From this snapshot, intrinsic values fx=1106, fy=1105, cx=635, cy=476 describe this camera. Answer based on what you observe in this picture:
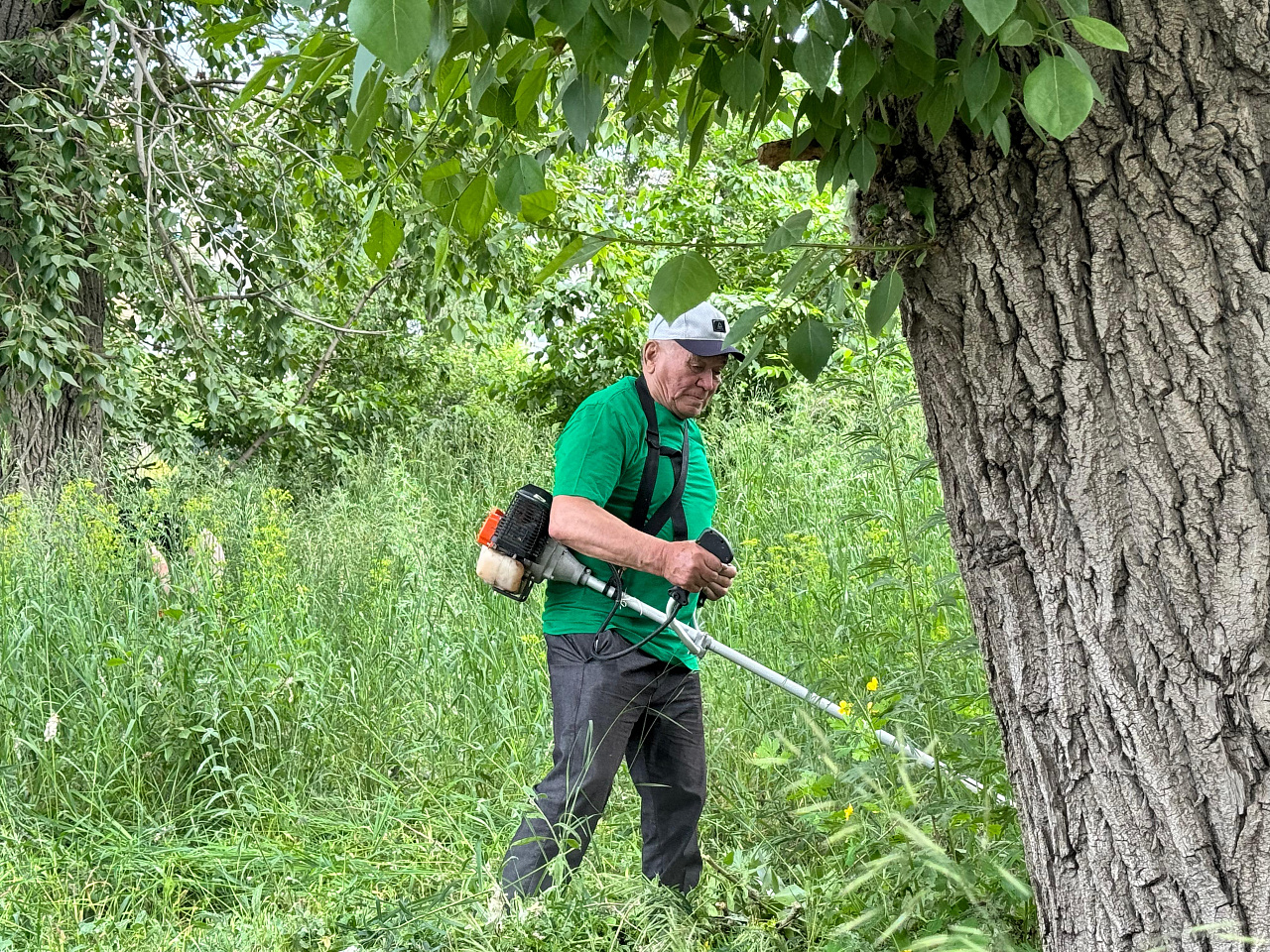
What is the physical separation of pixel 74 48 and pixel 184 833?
4.21m

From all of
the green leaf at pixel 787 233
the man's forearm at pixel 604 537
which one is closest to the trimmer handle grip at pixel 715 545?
the man's forearm at pixel 604 537

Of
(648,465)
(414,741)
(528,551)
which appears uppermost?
→ (648,465)

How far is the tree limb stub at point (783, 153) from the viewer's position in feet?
5.41

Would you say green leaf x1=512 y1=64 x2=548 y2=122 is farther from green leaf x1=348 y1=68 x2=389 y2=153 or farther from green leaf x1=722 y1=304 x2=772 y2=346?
green leaf x1=722 y1=304 x2=772 y2=346

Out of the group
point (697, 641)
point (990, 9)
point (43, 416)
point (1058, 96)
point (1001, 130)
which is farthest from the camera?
point (43, 416)

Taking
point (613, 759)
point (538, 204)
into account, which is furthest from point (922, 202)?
point (613, 759)

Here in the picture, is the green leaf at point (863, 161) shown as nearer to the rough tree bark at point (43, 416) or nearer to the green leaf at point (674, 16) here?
the green leaf at point (674, 16)

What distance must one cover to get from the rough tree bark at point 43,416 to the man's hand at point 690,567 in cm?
454

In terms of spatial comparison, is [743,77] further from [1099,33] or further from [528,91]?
[1099,33]

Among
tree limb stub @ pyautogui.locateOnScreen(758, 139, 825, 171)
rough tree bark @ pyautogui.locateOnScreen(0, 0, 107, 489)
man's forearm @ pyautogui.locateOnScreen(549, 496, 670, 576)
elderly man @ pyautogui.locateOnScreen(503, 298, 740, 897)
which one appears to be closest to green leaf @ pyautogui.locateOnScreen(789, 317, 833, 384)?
tree limb stub @ pyautogui.locateOnScreen(758, 139, 825, 171)

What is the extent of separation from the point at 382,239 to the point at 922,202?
75 centimetres

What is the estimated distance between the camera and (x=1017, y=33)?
1.12m

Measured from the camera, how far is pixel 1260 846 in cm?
147

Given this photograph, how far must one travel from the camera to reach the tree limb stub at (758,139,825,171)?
165 cm
